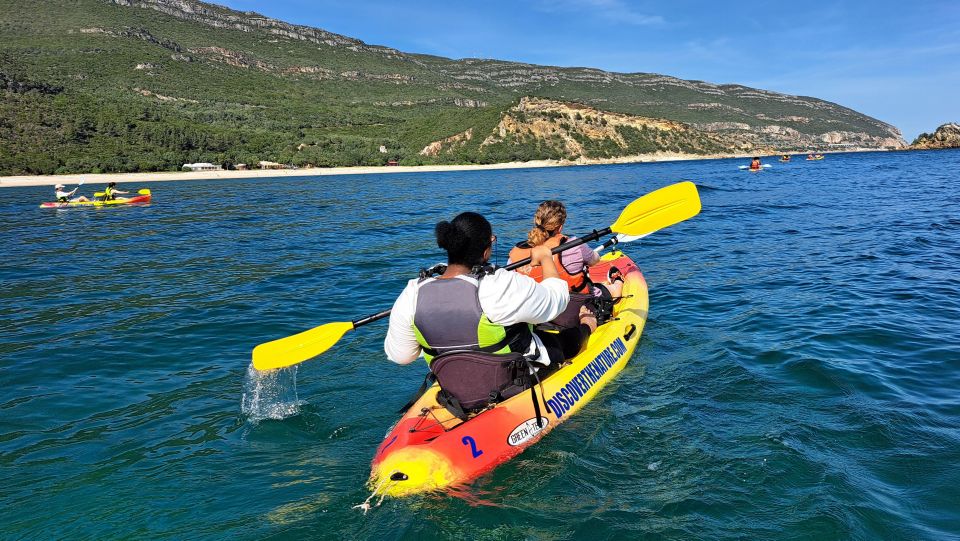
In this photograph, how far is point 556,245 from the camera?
6586mm

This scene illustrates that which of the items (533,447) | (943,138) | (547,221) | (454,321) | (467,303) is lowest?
(533,447)

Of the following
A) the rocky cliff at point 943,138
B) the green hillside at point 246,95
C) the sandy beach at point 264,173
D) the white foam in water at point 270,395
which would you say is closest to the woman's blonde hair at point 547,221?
the white foam in water at point 270,395

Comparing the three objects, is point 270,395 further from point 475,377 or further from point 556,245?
point 556,245

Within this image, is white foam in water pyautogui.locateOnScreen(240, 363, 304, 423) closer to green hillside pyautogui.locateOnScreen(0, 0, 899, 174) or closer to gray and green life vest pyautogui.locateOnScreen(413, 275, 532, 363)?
gray and green life vest pyautogui.locateOnScreen(413, 275, 532, 363)

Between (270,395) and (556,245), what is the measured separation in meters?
3.66

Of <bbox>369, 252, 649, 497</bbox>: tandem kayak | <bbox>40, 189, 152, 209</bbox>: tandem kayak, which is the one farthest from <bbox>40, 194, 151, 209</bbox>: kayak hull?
<bbox>369, 252, 649, 497</bbox>: tandem kayak

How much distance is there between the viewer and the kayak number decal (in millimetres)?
4469

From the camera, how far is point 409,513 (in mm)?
3965

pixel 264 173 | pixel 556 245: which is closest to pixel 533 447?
pixel 556 245

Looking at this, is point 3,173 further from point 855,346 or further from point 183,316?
point 855,346

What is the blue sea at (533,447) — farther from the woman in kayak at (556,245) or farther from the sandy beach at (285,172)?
the sandy beach at (285,172)

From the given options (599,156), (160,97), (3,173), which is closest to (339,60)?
(160,97)

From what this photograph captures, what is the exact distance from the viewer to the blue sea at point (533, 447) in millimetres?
4016

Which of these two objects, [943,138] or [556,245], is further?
[943,138]
